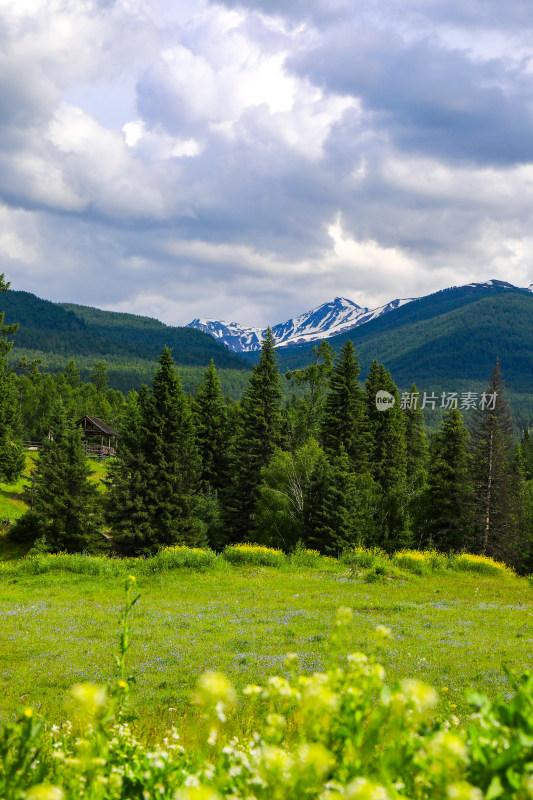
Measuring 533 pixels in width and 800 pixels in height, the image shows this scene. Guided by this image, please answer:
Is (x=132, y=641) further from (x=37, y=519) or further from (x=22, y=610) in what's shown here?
(x=37, y=519)

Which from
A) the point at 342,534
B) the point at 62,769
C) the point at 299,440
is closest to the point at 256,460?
the point at 299,440

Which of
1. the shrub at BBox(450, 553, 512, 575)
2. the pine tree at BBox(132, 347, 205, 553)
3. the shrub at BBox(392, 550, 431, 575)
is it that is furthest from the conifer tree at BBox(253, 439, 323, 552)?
the shrub at BBox(450, 553, 512, 575)

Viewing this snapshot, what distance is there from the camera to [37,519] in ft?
127

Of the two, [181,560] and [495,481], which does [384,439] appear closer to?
[495,481]

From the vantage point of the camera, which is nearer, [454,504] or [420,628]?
[420,628]

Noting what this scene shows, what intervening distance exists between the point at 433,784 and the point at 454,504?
129ft

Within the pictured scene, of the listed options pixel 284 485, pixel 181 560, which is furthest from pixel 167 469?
pixel 181 560

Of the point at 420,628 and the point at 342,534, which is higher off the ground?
the point at 420,628

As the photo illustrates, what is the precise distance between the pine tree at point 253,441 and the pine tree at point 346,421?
4617 mm

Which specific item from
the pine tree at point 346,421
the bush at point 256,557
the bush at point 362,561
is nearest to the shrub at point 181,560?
the bush at point 256,557

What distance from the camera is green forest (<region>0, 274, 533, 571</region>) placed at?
116 feet

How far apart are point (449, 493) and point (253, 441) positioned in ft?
53.3

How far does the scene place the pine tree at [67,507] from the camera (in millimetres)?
36312

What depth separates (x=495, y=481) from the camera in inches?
1502
